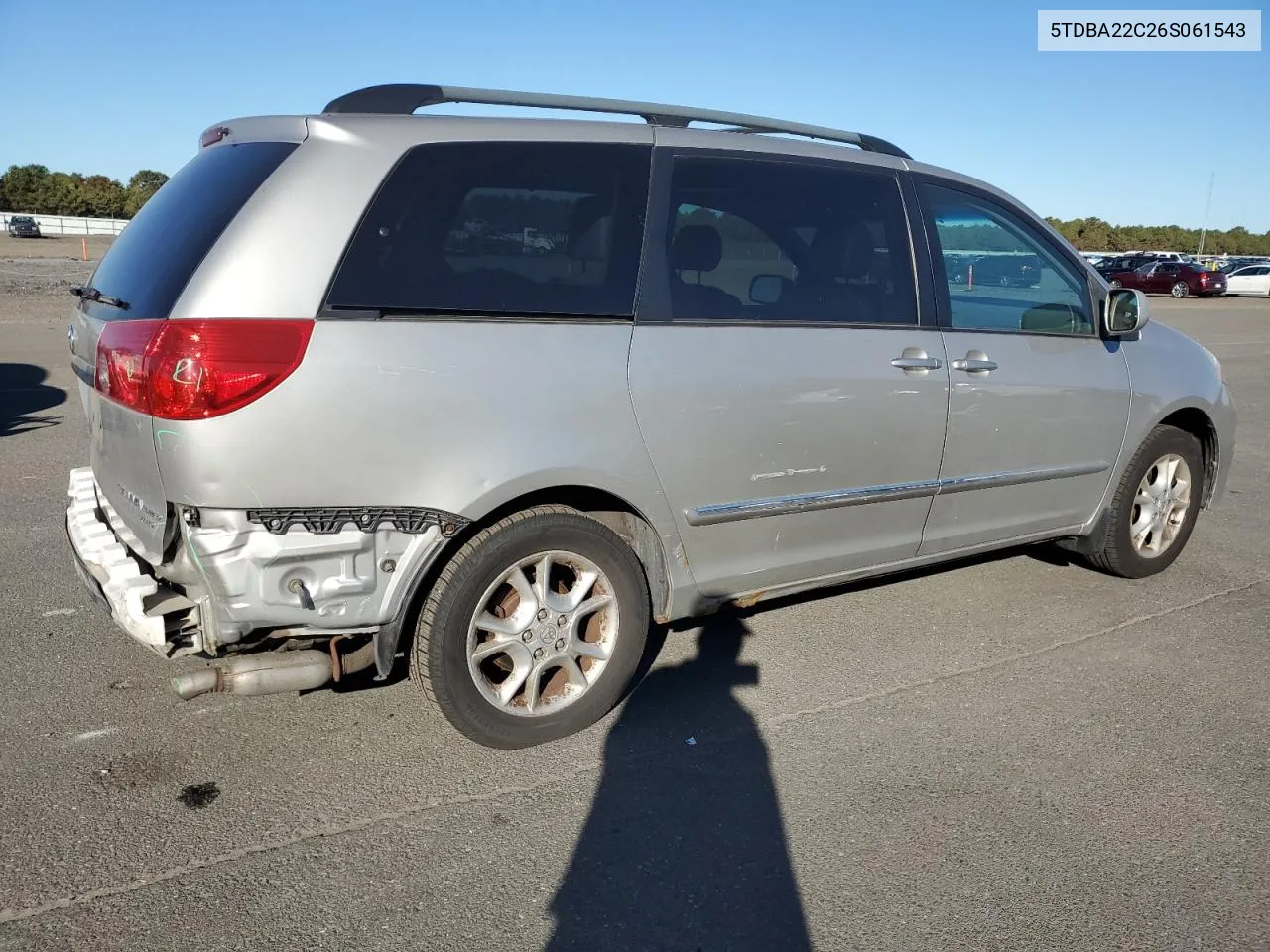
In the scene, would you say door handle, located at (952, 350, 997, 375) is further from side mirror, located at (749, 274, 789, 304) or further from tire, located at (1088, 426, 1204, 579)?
tire, located at (1088, 426, 1204, 579)

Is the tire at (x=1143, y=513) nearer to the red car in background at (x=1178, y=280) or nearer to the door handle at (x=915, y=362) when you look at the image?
the door handle at (x=915, y=362)

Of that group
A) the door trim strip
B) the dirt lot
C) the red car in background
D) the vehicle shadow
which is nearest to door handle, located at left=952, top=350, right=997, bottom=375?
the door trim strip

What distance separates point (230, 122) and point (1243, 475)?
7.53 meters

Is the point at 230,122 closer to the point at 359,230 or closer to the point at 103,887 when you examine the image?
the point at 359,230

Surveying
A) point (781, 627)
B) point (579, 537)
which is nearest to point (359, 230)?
point (579, 537)

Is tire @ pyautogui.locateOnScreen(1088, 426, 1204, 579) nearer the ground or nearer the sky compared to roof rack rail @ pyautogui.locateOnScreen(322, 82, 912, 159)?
nearer the ground

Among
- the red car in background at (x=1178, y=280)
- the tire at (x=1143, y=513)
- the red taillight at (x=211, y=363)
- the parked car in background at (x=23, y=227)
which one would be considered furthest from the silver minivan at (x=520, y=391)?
the parked car in background at (x=23, y=227)

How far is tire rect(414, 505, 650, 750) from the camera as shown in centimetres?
306

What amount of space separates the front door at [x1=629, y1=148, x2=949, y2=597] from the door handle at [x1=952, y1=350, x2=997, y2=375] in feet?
0.34

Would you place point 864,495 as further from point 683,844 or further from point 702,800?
point 683,844

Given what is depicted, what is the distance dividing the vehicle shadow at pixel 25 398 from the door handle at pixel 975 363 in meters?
6.97

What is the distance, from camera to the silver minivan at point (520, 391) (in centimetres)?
277

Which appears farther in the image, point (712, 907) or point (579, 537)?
point (579, 537)

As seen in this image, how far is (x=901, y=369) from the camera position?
3865 mm
